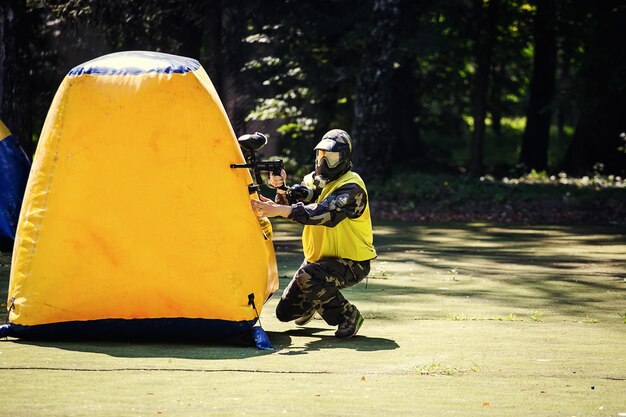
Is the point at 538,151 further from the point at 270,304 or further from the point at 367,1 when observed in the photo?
the point at 270,304

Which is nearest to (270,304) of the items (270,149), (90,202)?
(90,202)

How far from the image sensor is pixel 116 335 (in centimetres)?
769

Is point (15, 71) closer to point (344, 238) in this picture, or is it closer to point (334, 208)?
point (344, 238)

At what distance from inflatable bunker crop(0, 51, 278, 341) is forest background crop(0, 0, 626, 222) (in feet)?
29.1

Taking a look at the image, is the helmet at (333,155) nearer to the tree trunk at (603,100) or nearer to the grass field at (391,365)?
the grass field at (391,365)

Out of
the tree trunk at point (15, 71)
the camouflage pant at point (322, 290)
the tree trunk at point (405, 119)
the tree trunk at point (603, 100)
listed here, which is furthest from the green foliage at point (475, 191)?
the camouflage pant at point (322, 290)

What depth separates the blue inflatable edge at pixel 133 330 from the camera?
7.60 meters

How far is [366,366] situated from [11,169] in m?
8.45

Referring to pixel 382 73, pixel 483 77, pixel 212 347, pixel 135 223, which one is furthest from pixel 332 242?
pixel 483 77

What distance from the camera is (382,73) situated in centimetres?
2197

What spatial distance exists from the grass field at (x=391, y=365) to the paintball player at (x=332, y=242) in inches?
9.2

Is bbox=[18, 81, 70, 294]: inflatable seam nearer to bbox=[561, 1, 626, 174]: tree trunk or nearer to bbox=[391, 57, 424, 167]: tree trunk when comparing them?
bbox=[561, 1, 626, 174]: tree trunk

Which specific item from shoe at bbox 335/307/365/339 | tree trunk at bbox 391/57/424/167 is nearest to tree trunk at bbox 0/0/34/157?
shoe at bbox 335/307/365/339

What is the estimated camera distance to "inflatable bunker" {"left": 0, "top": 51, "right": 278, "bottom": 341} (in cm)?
761
